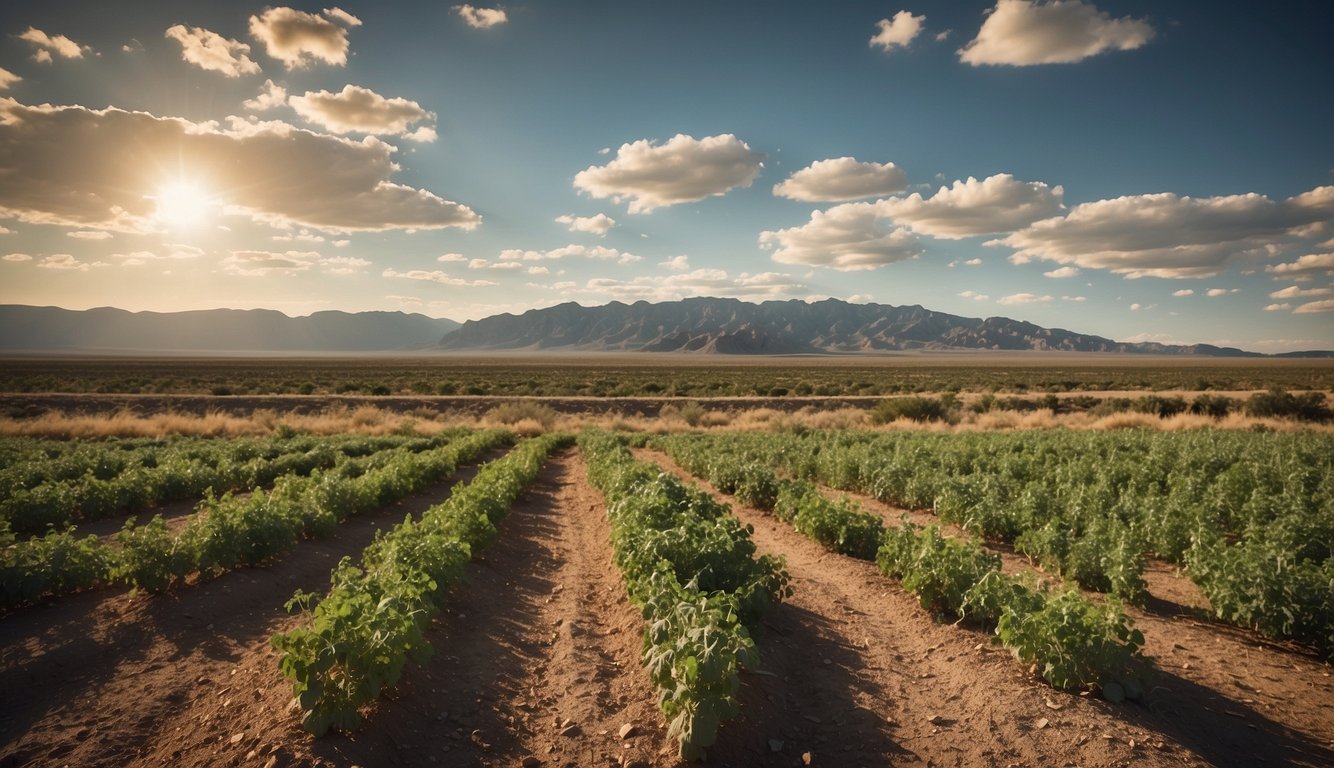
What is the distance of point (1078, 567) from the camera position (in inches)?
356

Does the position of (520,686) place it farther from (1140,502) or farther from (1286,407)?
(1286,407)

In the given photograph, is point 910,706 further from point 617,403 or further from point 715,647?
point 617,403

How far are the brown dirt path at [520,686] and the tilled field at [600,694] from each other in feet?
0.08

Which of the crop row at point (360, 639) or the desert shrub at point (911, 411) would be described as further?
the desert shrub at point (911, 411)

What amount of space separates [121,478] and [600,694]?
13.5 m

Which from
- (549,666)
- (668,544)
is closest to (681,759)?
(549,666)

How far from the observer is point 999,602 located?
675 cm

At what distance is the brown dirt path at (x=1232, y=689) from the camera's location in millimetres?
5469

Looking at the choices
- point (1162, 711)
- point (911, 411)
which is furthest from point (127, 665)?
point (911, 411)

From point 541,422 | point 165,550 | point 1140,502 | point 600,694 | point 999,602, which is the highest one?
point 165,550

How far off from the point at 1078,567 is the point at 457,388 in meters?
54.7

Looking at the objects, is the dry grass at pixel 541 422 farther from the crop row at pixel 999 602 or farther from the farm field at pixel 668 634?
the crop row at pixel 999 602

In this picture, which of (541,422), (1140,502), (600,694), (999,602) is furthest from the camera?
(541,422)

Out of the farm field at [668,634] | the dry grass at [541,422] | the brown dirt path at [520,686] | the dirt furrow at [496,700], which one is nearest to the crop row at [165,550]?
the farm field at [668,634]
